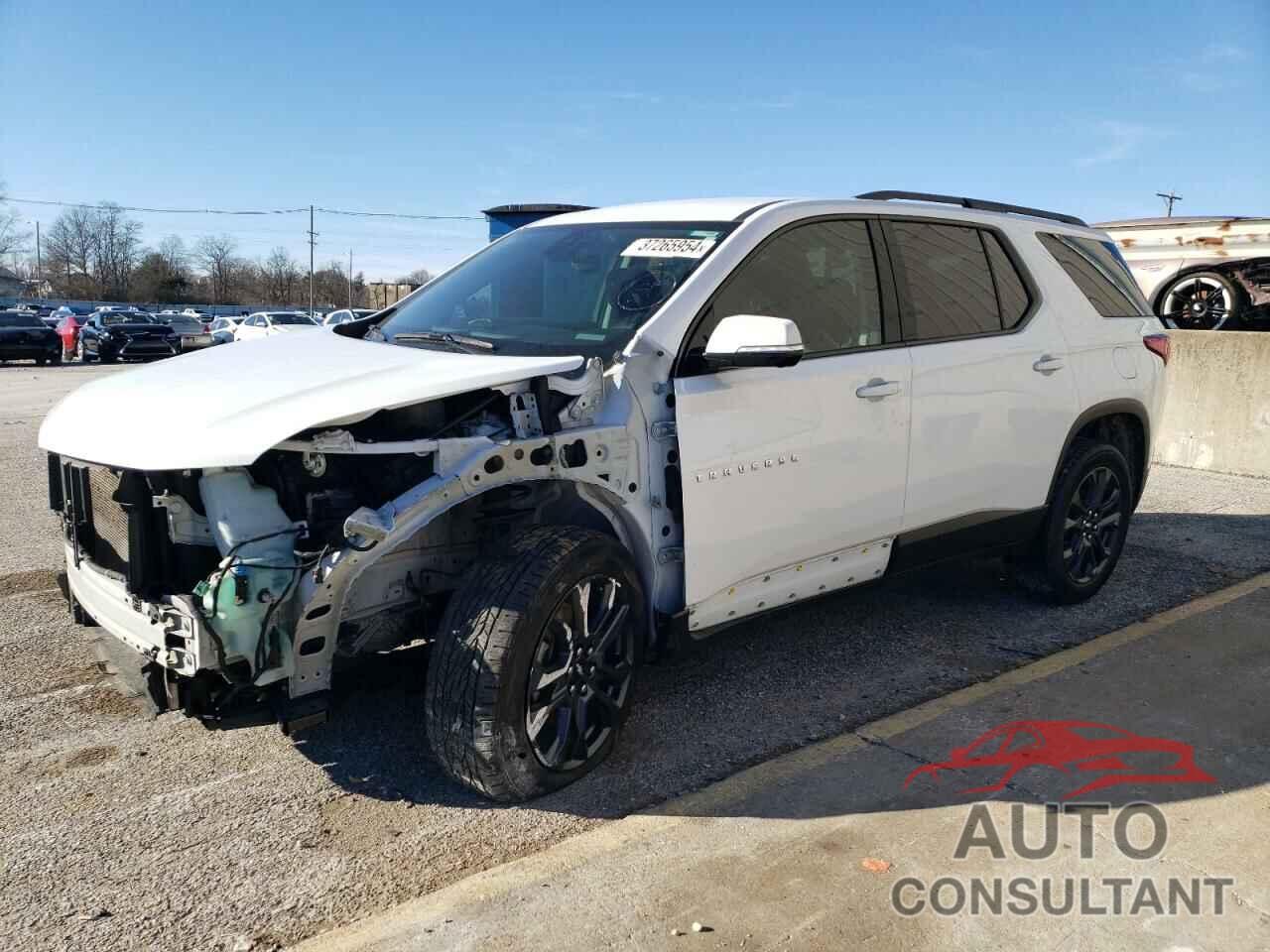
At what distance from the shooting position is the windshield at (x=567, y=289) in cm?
368

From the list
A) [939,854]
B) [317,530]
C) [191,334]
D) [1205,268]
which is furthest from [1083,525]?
[191,334]

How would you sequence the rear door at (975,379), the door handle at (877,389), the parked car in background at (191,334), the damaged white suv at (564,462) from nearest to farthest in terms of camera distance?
the damaged white suv at (564,462) → the door handle at (877,389) → the rear door at (975,379) → the parked car in background at (191,334)

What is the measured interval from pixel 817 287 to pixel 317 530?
212 cm

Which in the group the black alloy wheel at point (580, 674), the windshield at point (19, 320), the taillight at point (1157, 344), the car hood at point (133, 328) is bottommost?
the black alloy wheel at point (580, 674)

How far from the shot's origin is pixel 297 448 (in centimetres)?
283

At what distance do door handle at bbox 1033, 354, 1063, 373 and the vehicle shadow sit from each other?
3.30 feet

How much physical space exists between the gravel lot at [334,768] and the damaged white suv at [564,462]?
0.83 ft

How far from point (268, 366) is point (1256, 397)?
9034 millimetres

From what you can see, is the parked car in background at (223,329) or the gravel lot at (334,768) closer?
the gravel lot at (334,768)

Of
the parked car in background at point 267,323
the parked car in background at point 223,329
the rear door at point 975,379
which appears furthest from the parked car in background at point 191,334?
the rear door at point 975,379

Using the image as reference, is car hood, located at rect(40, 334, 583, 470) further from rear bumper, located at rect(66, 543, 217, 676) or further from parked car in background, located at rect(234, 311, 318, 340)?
parked car in background, located at rect(234, 311, 318, 340)

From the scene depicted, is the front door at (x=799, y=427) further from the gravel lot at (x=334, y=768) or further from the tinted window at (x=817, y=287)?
the gravel lot at (x=334, y=768)

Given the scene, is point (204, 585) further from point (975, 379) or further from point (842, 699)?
point (975, 379)

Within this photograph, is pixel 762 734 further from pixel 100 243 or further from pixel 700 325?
pixel 100 243
